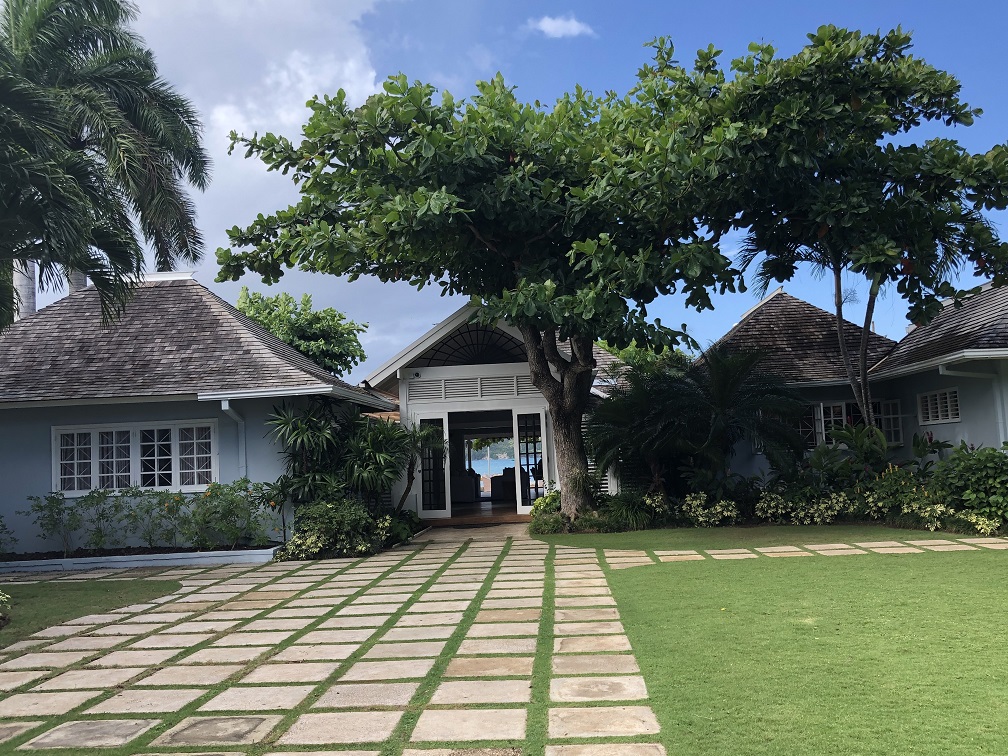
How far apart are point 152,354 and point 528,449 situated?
6.98 meters

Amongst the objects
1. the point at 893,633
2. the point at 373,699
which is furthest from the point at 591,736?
the point at 893,633

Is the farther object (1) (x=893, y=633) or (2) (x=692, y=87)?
(2) (x=692, y=87)

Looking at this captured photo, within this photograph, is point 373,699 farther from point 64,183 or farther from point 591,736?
point 64,183

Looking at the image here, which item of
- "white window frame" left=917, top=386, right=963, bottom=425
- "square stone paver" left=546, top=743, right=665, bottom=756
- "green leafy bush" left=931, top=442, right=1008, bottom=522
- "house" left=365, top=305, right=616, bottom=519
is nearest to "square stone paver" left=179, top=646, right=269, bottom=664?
"square stone paver" left=546, top=743, right=665, bottom=756

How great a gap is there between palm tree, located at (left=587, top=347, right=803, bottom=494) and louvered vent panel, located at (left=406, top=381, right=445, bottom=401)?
3.17m

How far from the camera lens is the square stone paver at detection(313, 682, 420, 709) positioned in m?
4.35

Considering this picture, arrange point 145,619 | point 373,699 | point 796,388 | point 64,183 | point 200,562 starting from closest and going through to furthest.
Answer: point 373,699, point 145,619, point 64,183, point 200,562, point 796,388

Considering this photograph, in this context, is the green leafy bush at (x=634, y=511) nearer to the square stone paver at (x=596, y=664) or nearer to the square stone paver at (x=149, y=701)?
the square stone paver at (x=596, y=664)

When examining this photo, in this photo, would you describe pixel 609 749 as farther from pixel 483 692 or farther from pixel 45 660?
pixel 45 660

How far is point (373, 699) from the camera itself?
175 inches

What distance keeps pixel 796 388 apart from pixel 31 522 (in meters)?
12.9

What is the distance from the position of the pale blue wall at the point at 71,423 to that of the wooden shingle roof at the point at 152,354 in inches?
17.4

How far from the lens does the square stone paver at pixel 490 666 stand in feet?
15.9

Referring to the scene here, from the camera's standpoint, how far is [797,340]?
15531 mm
